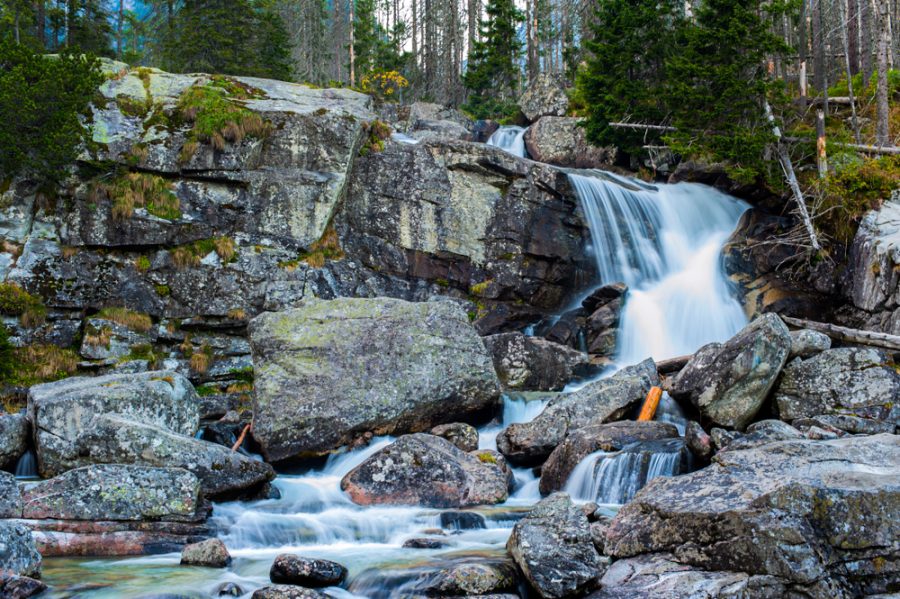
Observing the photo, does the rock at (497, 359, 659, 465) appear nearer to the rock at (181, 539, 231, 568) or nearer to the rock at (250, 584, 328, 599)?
the rock at (181, 539, 231, 568)

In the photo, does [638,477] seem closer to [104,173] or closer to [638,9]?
[104,173]

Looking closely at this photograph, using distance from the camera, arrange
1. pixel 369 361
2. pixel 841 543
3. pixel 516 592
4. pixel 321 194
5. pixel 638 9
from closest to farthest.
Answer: pixel 841 543 < pixel 516 592 < pixel 369 361 < pixel 321 194 < pixel 638 9

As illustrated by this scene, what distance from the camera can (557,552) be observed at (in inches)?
231

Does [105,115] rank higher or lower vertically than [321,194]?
higher

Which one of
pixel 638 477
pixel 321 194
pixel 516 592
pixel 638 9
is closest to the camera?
pixel 516 592

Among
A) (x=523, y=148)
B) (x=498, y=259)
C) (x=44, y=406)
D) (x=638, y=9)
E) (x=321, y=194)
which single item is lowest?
(x=44, y=406)

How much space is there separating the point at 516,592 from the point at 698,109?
54.0ft

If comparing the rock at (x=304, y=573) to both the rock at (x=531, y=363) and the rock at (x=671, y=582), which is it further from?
the rock at (x=531, y=363)

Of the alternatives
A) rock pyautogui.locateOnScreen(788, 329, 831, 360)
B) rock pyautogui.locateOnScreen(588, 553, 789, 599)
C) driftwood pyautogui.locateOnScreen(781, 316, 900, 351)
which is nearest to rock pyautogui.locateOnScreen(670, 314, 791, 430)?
rock pyautogui.locateOnScreen(788, 329, 831, 360)

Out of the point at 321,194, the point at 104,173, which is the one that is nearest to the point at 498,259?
the point at 321,194

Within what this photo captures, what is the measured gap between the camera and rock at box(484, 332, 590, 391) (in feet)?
52.3

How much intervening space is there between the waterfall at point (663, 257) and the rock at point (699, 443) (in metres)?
7.43

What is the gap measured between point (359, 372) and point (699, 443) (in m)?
5.76

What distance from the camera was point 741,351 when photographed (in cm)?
1139
